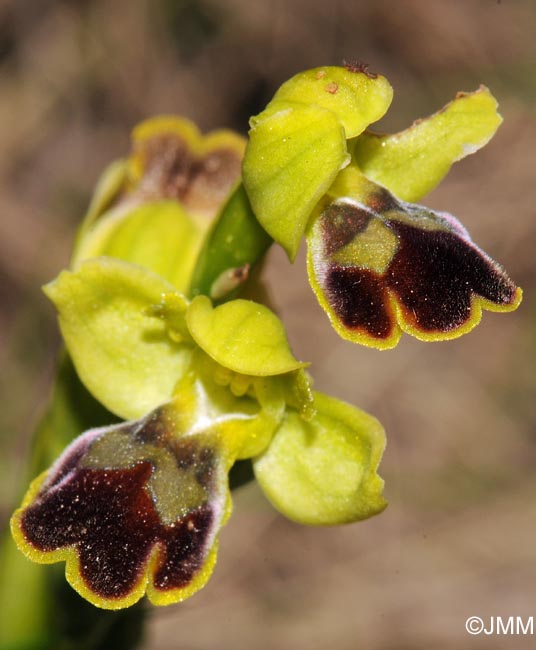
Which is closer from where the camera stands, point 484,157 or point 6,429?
point 6,429

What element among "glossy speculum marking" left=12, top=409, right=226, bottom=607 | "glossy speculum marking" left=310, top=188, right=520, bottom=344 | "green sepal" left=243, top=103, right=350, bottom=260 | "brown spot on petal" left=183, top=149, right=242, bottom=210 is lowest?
"brown spot on petal" left=183, top=149, right=242, bottom=210

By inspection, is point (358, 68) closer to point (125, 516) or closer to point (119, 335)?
point (119, 335)

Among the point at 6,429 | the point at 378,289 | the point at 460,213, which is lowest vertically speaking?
the point at 460,213

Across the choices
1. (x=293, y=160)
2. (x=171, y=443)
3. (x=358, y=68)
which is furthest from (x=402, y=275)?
(x=171, y=443)

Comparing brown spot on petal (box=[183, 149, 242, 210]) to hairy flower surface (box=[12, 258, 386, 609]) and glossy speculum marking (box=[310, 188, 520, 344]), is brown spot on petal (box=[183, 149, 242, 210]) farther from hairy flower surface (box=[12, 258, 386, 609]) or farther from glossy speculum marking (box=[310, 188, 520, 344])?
glossy speculum marking (box=[310, 188, 520, 344])

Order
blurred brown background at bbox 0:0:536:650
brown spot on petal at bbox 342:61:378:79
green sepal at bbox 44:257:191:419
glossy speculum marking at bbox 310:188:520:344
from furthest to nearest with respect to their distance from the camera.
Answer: blurred brown background at bbox 0:0:536:650, green sepal at bbox 44:257:191:419, brown spot on petal at bbox 342:61:378:79, glossy speculum marking at bbox 310:188:520:344

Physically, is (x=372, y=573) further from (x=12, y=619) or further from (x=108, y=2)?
(x=108, y=2)

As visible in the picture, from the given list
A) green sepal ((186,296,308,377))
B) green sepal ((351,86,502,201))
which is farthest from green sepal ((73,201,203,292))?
green sepal ((351,86,502,201))

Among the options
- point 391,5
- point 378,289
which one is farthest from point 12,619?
point 391,5
